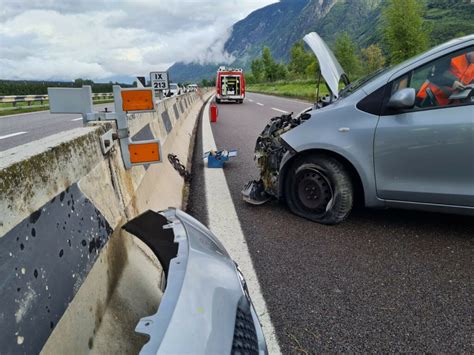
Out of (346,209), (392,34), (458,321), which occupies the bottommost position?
(458,321)

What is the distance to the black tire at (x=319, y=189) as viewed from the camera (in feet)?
10.9

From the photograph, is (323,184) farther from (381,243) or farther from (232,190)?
(232,190)

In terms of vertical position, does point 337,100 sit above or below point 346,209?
above

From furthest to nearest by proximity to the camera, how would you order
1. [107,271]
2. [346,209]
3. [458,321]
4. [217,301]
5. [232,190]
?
[232,190] → [346,209] → [458,321] → [107,271] → [217,301]

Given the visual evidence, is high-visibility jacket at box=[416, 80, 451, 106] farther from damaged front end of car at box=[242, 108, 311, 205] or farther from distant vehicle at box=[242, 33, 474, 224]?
damaged front end of car at box=[242, 108, 311, 205]

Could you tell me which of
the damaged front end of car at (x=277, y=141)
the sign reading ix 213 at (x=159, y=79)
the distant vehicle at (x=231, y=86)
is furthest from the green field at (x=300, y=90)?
the damaged front end of car at (x=277, y=141)

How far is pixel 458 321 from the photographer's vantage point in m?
2.10

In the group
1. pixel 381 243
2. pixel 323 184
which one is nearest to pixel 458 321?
pixel 381 243

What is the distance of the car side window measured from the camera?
9.23 ft

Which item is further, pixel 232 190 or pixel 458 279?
pixel 232 190

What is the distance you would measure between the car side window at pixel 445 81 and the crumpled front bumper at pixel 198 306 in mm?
2268

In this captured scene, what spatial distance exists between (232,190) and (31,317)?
3.56 meters

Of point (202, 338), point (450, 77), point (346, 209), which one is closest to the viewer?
point (202, 338)

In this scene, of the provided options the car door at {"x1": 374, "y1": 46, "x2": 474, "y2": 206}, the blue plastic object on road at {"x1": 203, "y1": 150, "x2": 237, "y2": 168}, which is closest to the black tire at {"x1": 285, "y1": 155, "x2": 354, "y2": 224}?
the car door at {"x1": 374, "y1": 46, "x2": 474, "y2": 206}
